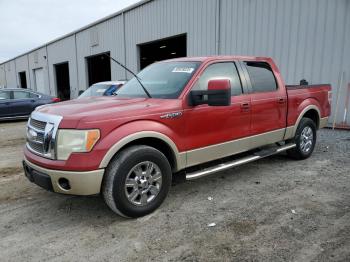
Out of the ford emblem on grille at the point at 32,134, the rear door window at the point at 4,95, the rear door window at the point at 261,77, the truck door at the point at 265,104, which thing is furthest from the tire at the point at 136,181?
the rear door window at the point at 4,95

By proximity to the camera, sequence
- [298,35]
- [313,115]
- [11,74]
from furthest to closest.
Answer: [11,74] < [298,35] < [313,115]

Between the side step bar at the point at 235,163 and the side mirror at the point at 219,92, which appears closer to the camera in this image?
the side mirror at the point at 219,92

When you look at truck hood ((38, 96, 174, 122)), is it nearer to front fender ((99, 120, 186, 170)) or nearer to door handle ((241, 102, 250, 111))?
front fender ((99, 120, 186, 170))

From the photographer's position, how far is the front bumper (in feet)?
10.2

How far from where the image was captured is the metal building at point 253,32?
848cm

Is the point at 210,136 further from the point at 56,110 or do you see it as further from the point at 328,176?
the point at 328,176

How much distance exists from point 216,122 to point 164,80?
936 mm

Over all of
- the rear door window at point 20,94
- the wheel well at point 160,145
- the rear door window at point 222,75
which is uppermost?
the rear door window at point 222,75

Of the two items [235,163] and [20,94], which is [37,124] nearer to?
[235,163]

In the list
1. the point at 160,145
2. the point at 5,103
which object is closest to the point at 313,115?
the point at 160,145

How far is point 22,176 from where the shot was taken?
5.25m

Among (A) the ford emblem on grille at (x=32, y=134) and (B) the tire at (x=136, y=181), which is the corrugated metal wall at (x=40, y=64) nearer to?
(A) the ford emblem on grille at (x=32, y=134)

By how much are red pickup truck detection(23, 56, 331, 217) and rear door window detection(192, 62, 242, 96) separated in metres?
0.01

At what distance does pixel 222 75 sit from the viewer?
4.41m
